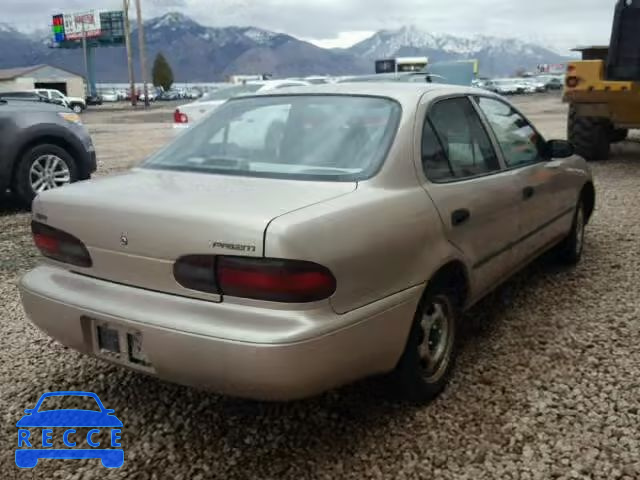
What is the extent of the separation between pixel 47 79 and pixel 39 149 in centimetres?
7155

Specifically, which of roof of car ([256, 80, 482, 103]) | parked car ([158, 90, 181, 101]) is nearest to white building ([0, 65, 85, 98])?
parked car ([158, 90, 181, 101])

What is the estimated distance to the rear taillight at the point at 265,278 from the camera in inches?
87.5

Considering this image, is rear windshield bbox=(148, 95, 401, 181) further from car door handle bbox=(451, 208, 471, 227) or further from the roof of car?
car door handle bbox=(451, 208, 471, 227)

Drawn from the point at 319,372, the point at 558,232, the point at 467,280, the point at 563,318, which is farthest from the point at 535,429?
the point at 558,232

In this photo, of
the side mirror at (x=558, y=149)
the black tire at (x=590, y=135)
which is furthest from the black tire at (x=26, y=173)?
the black tire at (x=590, y=135)

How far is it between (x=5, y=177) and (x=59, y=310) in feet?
15.8

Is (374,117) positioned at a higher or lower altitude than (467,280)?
higher

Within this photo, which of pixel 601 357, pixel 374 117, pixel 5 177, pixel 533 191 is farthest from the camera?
pixel 5 177

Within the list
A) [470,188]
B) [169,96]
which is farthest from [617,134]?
[169,96]

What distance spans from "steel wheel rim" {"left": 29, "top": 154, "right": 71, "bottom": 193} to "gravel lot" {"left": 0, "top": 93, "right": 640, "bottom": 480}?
132 inches

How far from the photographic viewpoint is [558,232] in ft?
14.4

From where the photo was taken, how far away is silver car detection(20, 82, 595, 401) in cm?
225

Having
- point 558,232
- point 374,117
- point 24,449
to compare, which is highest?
point 374,117

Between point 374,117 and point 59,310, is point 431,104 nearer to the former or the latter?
point 374,117
